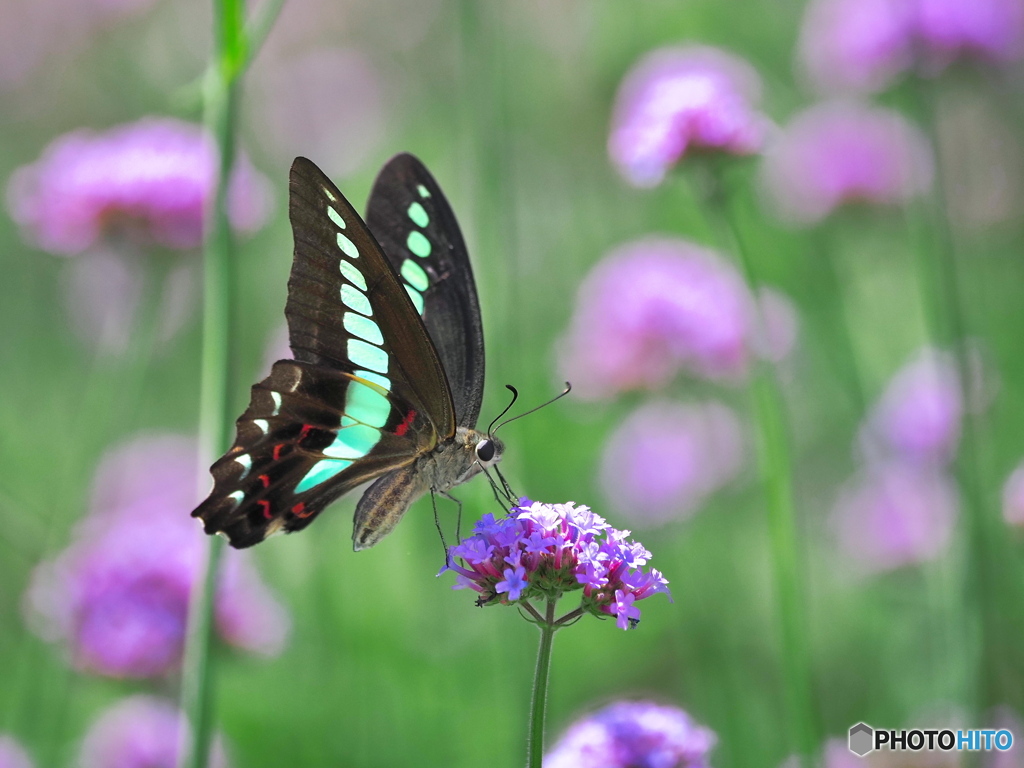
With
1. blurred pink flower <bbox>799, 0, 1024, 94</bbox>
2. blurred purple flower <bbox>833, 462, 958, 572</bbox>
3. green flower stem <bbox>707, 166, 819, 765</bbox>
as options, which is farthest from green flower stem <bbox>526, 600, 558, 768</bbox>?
blurred pink flower <bbox>799, 0, 1024, 94</bbox>

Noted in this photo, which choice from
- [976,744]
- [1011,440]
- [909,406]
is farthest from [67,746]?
[1011,440]

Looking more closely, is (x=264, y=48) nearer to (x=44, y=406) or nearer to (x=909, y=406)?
(x=44, y=406)

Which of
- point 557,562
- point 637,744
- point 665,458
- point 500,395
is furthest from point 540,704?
point 665,458

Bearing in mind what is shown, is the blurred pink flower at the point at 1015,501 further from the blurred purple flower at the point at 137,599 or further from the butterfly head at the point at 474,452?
the blurred purple flower at the point at 137,599

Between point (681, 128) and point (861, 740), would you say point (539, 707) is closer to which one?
point (681, 128)

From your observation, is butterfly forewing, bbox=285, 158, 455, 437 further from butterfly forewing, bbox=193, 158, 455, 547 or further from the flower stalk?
the flower stalk

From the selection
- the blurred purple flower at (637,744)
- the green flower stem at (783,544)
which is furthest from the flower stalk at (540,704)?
the green flower stem at (783,544)
